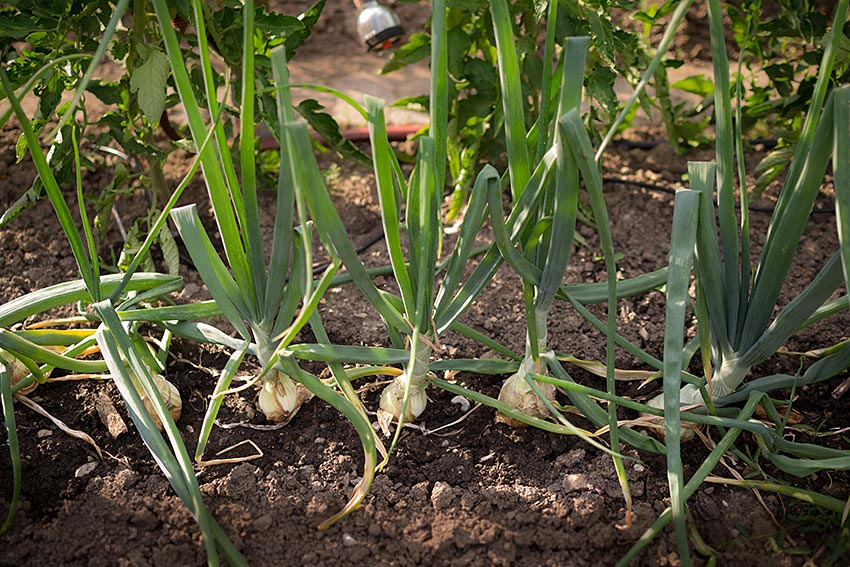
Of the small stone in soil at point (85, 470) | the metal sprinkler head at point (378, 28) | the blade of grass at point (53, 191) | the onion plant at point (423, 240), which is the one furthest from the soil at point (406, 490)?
the metal sprinkler head at point (378, 28)

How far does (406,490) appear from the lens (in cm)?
128

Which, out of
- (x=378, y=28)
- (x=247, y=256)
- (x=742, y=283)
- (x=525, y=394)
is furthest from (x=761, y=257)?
(x=378, y=28)

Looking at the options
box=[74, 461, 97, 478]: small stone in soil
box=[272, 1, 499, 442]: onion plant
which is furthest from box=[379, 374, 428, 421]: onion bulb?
box=[74, 461, 97, 478]: small stone in soil

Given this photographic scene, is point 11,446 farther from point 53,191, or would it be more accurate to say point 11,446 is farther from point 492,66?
point 492,66

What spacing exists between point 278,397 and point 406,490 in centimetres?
26

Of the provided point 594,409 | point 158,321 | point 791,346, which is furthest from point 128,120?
point 791,346

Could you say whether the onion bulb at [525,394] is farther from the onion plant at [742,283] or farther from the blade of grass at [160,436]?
the blade of grass at [160,436]

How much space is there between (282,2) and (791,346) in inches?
89.8

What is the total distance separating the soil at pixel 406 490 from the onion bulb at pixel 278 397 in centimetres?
4

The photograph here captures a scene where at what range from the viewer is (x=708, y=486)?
1.28 metres

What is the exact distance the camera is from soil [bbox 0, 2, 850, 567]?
1179mm

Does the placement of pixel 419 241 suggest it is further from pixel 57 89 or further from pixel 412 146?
pixel 412 146

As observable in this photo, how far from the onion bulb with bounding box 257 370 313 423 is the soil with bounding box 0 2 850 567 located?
39 mm

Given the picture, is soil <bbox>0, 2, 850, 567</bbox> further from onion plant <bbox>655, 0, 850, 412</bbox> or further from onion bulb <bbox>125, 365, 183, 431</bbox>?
onion plant <bbox>655, 0, 850, 412</bbox>
